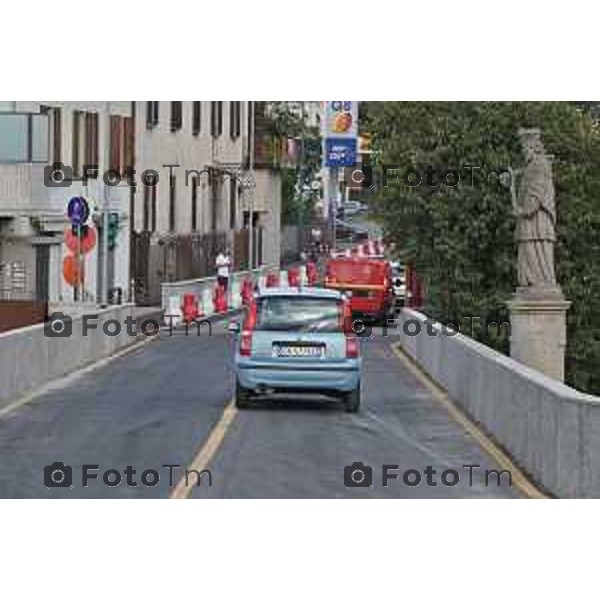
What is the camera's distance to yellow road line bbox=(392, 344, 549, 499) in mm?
14773

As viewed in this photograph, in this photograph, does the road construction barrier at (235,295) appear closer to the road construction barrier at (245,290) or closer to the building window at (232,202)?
the road construction barrier at (245,290)

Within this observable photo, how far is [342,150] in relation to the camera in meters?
55.6

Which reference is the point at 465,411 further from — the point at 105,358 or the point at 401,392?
the point at 105,358

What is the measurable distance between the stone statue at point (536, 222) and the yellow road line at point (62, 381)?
7402 millimetres

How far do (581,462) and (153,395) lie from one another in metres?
12.0

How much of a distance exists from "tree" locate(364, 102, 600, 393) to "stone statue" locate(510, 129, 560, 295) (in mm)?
13338

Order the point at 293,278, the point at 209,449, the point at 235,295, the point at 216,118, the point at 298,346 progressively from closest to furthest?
the point at 209,449, the point at 298,346, the point at 235,295, the point at 216,118, the point at 293,278

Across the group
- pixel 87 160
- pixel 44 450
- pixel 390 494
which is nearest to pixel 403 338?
pixel 87 160

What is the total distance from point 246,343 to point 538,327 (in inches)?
155

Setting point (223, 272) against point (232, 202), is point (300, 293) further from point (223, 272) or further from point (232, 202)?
point (232, 202)
